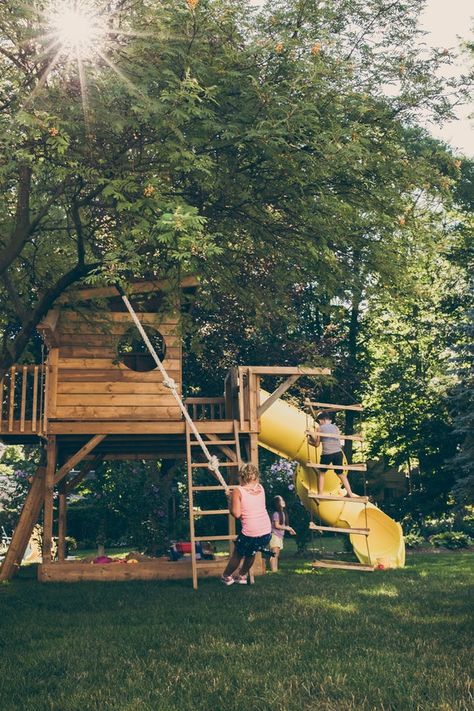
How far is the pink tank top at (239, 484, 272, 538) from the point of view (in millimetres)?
11211

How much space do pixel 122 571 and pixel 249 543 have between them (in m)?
4.72

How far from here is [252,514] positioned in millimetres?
11211

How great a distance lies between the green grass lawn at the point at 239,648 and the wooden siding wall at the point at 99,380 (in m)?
4.04

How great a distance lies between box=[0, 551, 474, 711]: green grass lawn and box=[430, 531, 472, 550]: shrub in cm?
1228

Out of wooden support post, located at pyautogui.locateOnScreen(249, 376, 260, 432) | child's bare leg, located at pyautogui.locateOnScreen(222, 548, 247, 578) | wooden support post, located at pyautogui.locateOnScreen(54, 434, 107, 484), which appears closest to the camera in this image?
child's bare leg, located at pyautogui.locateOnScreen(222, 548, 247, 578)

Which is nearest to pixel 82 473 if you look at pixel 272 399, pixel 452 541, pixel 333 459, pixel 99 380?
pixel 99 380

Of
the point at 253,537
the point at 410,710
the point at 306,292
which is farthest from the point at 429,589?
the point at 306,292

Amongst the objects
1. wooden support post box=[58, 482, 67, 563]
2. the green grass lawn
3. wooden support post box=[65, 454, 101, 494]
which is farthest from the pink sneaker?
wooden support post box=[65, 454, 101, 494]

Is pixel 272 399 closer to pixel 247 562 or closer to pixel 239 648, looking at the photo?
pixel 247 562

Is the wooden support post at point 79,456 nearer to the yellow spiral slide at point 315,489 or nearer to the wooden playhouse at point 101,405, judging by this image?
the wooden playhouse at point 101,405

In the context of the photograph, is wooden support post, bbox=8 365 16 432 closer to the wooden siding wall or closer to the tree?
the wooden siding wall

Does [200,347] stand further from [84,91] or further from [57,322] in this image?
[84,91]

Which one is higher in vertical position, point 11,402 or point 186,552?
point 11,402

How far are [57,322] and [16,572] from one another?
214 inches
